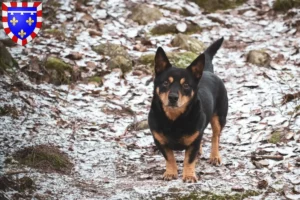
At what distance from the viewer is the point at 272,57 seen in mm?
9086

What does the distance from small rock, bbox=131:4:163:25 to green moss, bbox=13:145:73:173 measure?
6.01 metres

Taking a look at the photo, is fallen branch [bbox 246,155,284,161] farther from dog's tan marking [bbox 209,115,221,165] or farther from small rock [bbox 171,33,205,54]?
small rock [bbox 171,33,205,54]

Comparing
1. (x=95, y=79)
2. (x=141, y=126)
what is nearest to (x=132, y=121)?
(x=141, y=126)

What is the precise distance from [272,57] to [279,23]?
2.13 metres

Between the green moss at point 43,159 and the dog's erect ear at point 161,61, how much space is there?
4.67ft

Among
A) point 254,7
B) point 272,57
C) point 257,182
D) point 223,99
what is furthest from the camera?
point 254,7

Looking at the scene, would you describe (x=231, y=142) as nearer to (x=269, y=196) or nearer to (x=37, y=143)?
(x=269, y=196)

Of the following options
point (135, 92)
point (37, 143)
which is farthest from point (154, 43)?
point (37, 143)

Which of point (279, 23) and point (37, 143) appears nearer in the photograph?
point (37, 143)

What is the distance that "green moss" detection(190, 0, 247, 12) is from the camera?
12.1 metres

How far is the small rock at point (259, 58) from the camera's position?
8.86m

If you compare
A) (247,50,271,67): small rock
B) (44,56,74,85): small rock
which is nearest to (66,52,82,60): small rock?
(44,56,74,85): small rock

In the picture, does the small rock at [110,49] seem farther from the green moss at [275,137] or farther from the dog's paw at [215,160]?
the dog's paw at [215,160]

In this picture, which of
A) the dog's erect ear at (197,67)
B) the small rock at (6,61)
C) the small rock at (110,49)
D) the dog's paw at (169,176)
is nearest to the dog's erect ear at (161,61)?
the dog's erect ear at (197,67)
